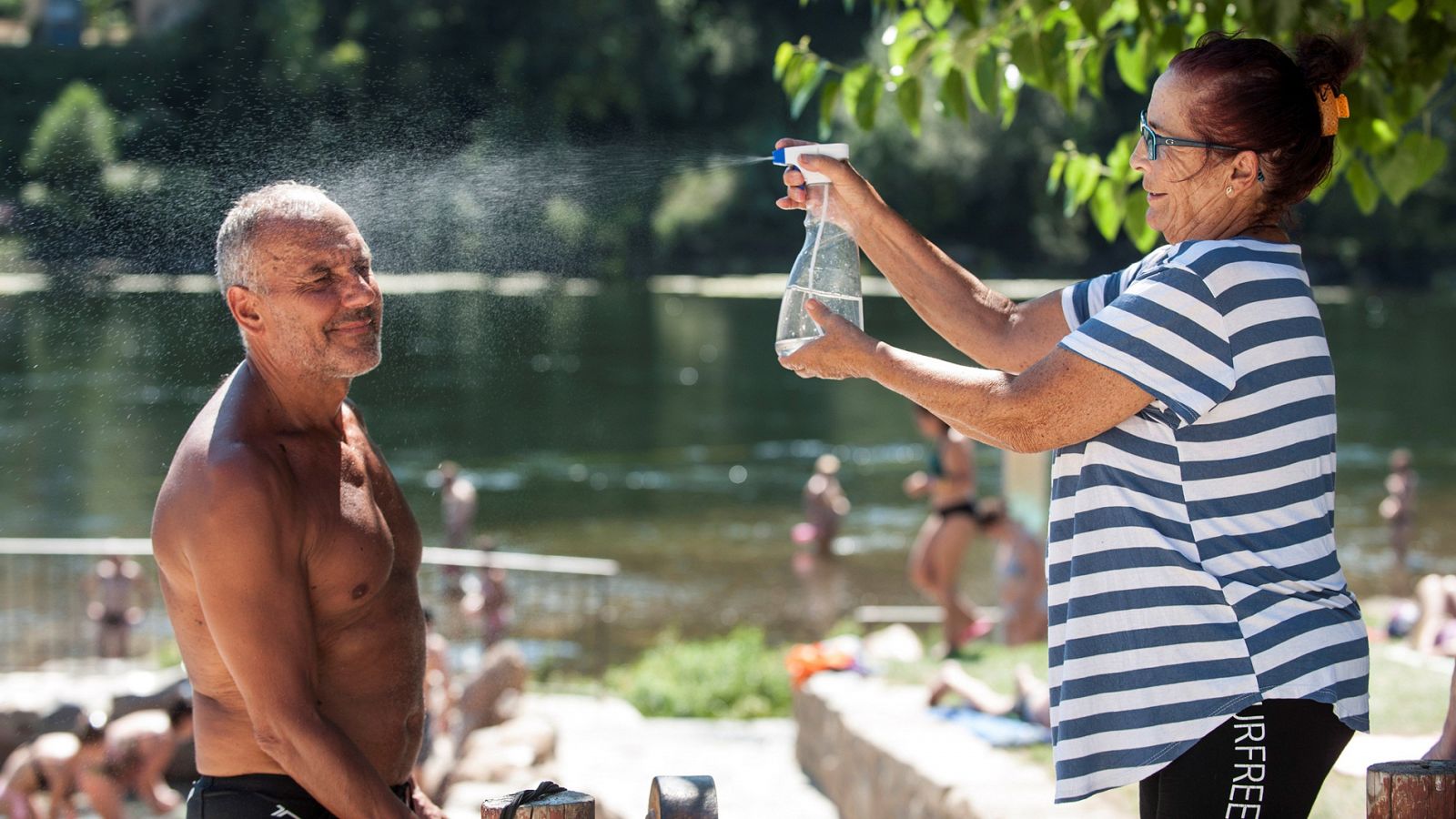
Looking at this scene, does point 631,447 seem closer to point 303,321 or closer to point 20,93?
point 303,321

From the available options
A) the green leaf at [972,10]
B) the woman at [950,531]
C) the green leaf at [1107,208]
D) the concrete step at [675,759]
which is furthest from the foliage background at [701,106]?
the green leaf at [972,10]

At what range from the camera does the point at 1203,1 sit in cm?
480

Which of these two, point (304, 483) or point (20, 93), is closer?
point (304, 483)

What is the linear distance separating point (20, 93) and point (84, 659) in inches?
2131

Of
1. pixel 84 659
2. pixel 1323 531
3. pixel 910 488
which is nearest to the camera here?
pixel 1323 531

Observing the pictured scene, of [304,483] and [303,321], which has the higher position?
[303,321]

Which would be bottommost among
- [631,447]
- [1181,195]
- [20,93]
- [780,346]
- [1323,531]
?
[631,447]

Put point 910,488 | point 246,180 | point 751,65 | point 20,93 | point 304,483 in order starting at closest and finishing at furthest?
point 304,483, point 246,180, point 910,488, point 20,93, point 751,65

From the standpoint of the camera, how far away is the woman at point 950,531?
1139cm

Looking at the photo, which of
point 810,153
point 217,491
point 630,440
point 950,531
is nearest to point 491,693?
point 950,531

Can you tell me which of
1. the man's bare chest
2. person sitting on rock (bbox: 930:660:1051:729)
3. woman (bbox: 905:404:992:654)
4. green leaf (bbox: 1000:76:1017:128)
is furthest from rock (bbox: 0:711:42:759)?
the man's bare chest

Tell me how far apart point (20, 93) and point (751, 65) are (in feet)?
109

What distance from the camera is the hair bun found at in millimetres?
2531

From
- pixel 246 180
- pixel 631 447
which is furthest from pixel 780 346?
pixel 631 447
